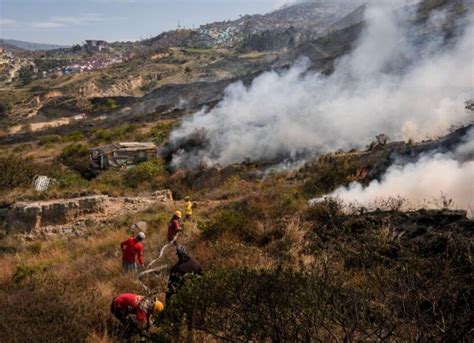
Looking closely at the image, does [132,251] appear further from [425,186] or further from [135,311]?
[425,186]

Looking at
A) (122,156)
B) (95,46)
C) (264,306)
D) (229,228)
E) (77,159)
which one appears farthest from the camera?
(95,46)

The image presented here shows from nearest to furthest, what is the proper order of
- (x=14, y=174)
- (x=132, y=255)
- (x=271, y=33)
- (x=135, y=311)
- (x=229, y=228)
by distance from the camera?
(x=135, y=311) → (x=132, y=255) → (x=229, y=228) → (x=14, y=174) → (x=271, y=33)

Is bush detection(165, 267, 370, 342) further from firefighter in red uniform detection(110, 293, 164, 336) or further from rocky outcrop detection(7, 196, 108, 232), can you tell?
rocky outcrop detection(7, 196, 108, 232)

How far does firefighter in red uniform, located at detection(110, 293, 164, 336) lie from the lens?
4395 mm

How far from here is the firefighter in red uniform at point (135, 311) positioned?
439 centimetres

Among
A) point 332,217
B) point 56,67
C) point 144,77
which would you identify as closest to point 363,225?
point 332,217

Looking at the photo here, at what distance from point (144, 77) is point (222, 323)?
252ft

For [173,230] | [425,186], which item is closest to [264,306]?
[173,230]

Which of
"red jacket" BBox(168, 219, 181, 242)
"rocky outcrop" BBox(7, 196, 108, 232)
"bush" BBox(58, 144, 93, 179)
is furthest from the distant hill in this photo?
"red jacket" BBox(168, 219, 181, 242)

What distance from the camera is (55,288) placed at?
17.6 feet

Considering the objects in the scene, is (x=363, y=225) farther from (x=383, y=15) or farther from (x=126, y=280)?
(x=383, y=15)

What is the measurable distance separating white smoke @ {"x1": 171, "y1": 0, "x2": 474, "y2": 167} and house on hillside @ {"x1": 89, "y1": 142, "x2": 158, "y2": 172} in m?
1.69

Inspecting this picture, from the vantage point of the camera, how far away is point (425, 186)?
859 cm

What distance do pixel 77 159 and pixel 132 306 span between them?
20.1 m
